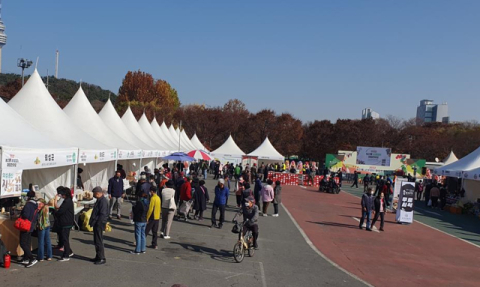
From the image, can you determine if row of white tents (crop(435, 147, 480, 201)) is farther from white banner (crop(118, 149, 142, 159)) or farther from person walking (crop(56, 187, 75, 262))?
person walking (crop(56, 187, 75, 262))

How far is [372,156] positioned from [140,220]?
39.1m

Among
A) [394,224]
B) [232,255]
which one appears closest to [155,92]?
[394,224]

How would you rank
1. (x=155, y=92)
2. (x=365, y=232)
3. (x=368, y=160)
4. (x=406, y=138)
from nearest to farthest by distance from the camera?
(x=365, y=232)
(x=368, y=160)
(x=406, y=138)
(x=155, y=92)

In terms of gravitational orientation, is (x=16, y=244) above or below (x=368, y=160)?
below

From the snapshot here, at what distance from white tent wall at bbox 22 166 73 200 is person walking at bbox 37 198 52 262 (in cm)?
406

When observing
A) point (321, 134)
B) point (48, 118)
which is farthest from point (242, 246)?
point (321, 134)

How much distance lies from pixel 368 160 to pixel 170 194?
122ft

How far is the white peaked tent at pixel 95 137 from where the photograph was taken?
16.2 m

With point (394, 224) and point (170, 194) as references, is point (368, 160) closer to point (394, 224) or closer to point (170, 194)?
point (394, 224)

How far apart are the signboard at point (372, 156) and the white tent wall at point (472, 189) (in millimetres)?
19251

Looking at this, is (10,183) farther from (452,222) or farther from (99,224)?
(452,222)

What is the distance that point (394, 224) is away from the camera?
57.2 ft

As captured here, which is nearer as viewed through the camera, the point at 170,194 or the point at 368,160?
the point at 170,194

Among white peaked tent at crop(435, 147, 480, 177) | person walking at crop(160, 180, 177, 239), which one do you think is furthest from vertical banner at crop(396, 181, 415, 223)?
person walking at crop(160, 180, 177, 239)
